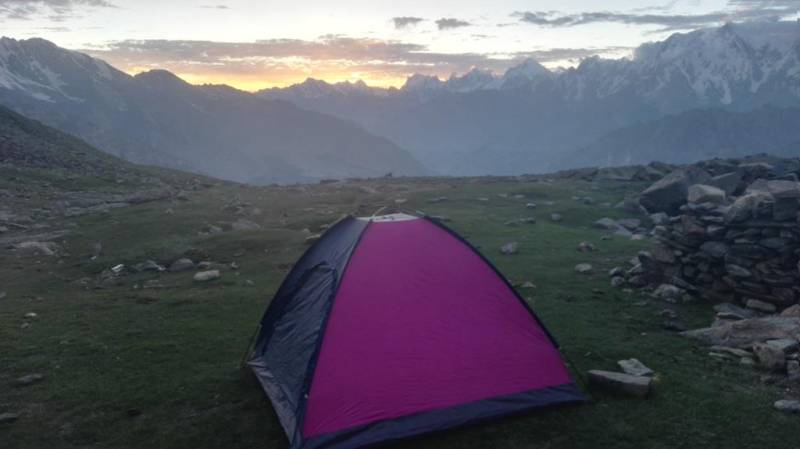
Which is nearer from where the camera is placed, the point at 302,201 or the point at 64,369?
the point at 64,369

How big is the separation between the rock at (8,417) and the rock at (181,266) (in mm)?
13339

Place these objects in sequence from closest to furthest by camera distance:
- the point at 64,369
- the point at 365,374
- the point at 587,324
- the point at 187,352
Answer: the point at 365,374
the point at 64,369
the point at 187,352
the point at 587,324

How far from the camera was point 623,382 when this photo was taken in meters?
9.90

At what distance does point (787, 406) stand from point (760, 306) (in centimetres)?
601

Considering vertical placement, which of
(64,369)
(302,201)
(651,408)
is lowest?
(302,201)

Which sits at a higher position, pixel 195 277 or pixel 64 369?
pixel 64 369

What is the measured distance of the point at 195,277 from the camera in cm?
2091

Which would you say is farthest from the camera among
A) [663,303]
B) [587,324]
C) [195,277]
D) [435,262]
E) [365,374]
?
[195,277]

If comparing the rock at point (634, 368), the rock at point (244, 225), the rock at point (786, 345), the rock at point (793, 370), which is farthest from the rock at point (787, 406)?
the rock at point (244, 225)

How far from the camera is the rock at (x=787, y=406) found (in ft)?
→ 29.9

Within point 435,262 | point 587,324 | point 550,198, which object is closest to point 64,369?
point 435,262

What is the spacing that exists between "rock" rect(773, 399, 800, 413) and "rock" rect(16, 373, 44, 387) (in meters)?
13.5

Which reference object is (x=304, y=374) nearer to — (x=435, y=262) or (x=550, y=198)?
(x=435, y=262)

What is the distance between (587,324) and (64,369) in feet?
39.0
